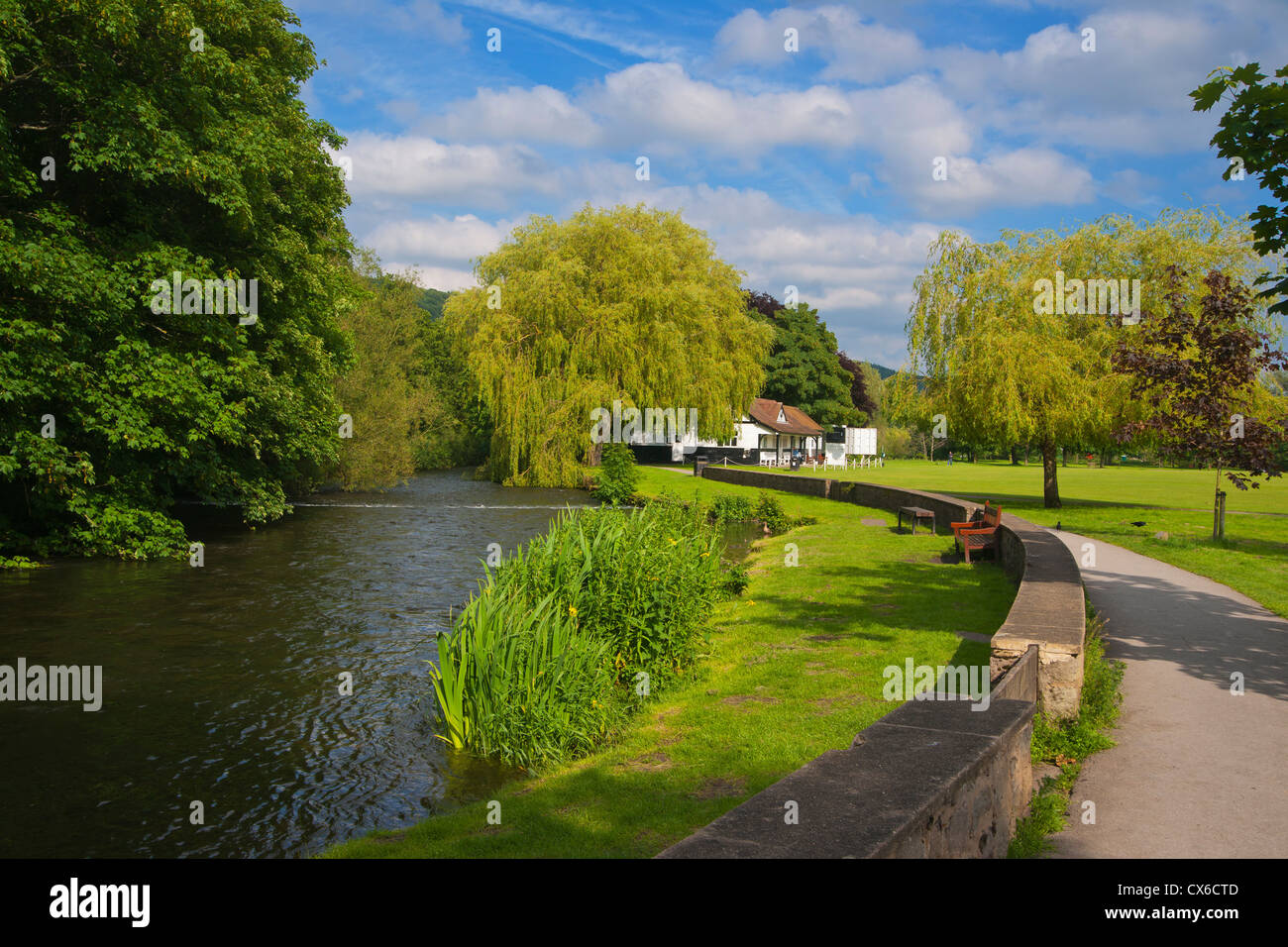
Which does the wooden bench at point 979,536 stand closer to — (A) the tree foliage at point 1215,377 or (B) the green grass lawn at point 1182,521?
(B) the green grass lawn at point 1182,521

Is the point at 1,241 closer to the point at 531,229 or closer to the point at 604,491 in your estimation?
the point at 604,491

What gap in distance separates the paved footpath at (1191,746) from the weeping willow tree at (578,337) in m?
28.6

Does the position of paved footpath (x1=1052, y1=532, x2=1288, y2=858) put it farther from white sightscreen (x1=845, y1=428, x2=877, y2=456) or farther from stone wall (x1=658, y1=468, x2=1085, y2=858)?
white sightscreen (x1=845, y1=428, x2=877, y2=456)

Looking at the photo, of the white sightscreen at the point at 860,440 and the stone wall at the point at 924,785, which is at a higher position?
the white sightscreen at the point at 860,440

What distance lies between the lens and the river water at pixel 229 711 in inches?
259

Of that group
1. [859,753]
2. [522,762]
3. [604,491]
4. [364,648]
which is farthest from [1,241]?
[604,491]

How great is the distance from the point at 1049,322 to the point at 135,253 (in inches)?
931

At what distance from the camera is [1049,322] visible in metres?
26.0

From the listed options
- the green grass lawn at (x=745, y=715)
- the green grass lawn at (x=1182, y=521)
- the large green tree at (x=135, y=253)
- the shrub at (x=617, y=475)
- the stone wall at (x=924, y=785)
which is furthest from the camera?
the shrub at (x=617, y=475)

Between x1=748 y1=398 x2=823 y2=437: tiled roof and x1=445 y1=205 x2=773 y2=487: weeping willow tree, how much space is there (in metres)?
21.5
